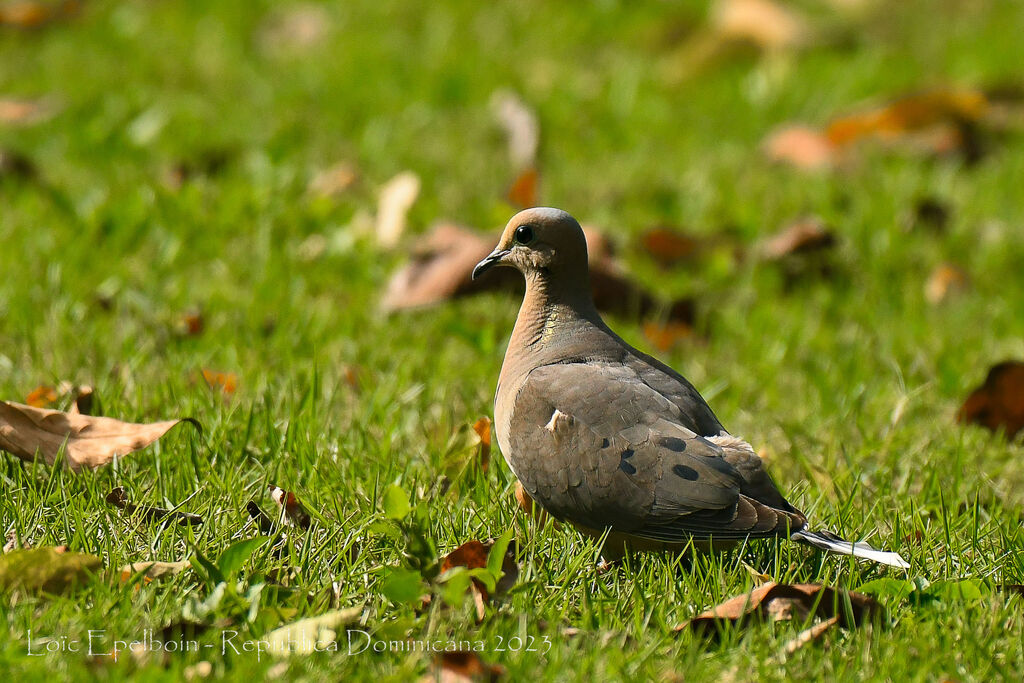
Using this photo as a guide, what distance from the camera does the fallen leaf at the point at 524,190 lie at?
6035 mm

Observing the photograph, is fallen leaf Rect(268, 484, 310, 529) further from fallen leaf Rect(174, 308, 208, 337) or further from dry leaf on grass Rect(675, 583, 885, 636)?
fallen leaf Rect(174, 308, 208, 337)

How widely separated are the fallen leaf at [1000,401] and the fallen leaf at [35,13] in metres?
6.41

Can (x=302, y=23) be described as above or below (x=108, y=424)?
above

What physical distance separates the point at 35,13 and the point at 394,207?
143 inches

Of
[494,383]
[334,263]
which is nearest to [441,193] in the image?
[334,263]

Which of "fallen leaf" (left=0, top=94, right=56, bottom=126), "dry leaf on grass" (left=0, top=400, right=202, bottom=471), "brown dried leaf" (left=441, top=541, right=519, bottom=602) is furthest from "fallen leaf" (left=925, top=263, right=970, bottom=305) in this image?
"fallen leaf" (left=0, top=94, right=56, bottom=126)

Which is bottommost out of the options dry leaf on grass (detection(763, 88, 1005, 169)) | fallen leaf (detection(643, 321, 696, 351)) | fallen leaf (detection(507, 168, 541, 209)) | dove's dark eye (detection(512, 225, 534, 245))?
fallen leaf (detection(643, 321, 696, 351))

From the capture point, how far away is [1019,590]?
10.1 feet

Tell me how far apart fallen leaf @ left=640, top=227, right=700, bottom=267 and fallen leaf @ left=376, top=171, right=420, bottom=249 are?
1.12m

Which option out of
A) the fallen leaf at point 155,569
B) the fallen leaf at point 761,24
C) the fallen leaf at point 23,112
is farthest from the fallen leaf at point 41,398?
the fallen leaf at point 761,24

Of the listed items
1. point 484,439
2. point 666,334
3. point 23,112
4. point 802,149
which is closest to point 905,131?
point 802,149

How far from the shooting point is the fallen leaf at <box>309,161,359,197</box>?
6258 mm

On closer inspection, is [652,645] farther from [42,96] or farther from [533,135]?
[42,96]

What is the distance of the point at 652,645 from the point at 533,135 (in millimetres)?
4352
